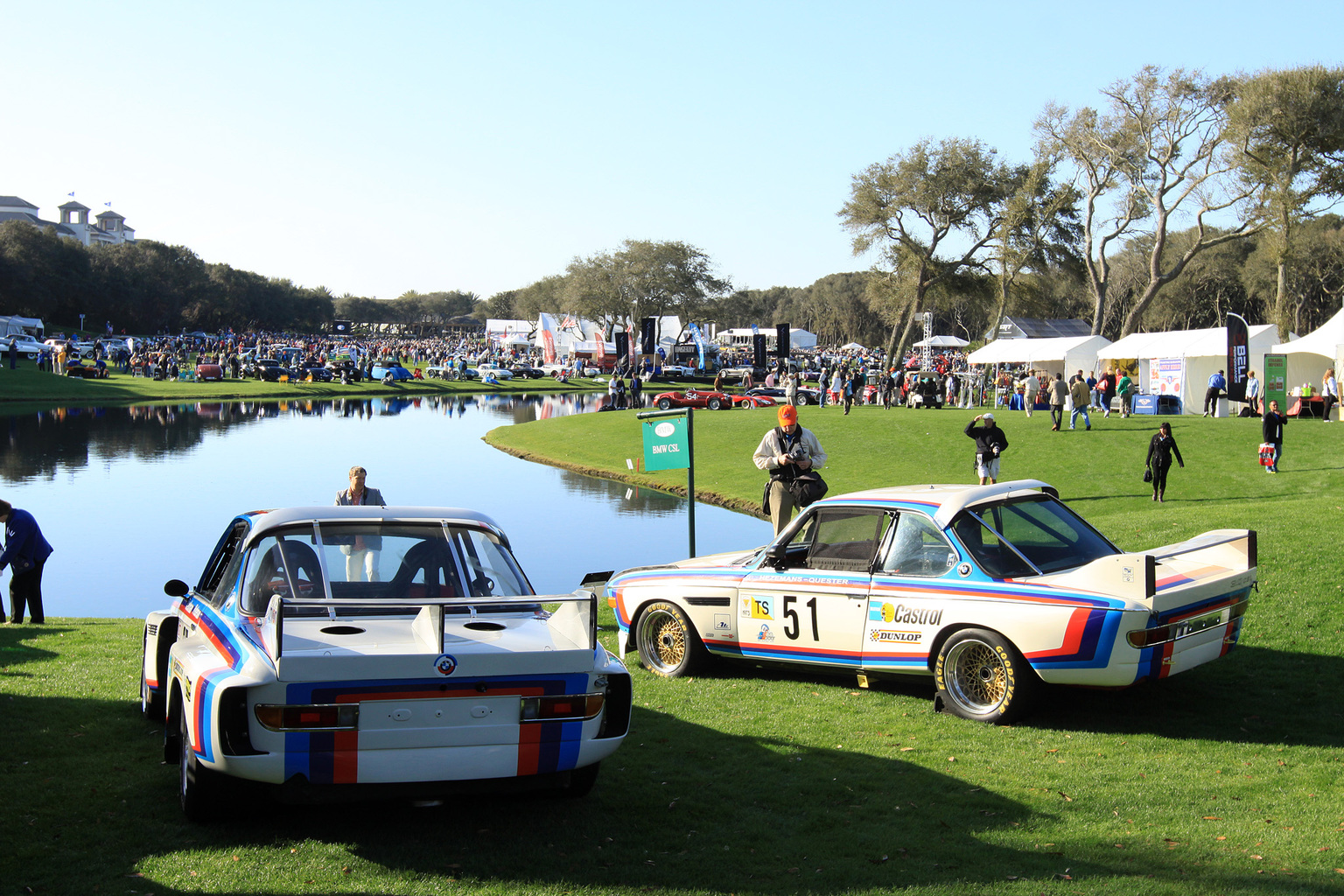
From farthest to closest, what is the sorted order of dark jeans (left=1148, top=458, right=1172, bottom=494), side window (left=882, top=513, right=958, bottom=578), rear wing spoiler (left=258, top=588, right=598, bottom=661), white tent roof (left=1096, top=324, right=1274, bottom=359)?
white tent roof (left=1096, top=324, right=1274, bottom=359)
dark jeans (left=1148, top=458, right=1172, bottom=494)
side window (left=882, top=513, right=958, bottom=578)
rear wing spoiler (left=258, top=588, right=598, bottom=661)

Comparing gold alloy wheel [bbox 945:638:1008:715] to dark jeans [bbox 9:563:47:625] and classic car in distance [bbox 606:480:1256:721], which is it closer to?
classic car in distance [bbox 606:480:1256:721]

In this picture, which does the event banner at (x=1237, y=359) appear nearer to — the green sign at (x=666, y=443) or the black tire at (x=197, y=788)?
the green sign at (x=666, y=443)

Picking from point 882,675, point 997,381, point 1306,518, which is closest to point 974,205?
point 997,381

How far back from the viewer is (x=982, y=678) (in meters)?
7.33

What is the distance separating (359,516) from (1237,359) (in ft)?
121

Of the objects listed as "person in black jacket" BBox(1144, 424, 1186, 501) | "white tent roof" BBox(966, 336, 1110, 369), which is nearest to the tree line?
"white tent roof" BBox(966, 336, 1110, 369)

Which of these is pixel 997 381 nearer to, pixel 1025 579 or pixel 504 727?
pixel 1025 579

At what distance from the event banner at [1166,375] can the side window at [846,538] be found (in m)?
34.8

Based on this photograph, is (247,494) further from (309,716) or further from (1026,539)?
(309,716)

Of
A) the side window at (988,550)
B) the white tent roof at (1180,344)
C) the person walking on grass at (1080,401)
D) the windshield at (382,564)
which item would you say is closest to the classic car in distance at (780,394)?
the white tent roof at (1180,344)

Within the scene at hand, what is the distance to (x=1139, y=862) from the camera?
477 centimetres

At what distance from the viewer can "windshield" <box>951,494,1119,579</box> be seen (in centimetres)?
742

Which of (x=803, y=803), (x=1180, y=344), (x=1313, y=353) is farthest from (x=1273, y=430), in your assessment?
(x=803, y=803)

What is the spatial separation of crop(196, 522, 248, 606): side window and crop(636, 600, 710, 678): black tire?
Answer: 366 cm
